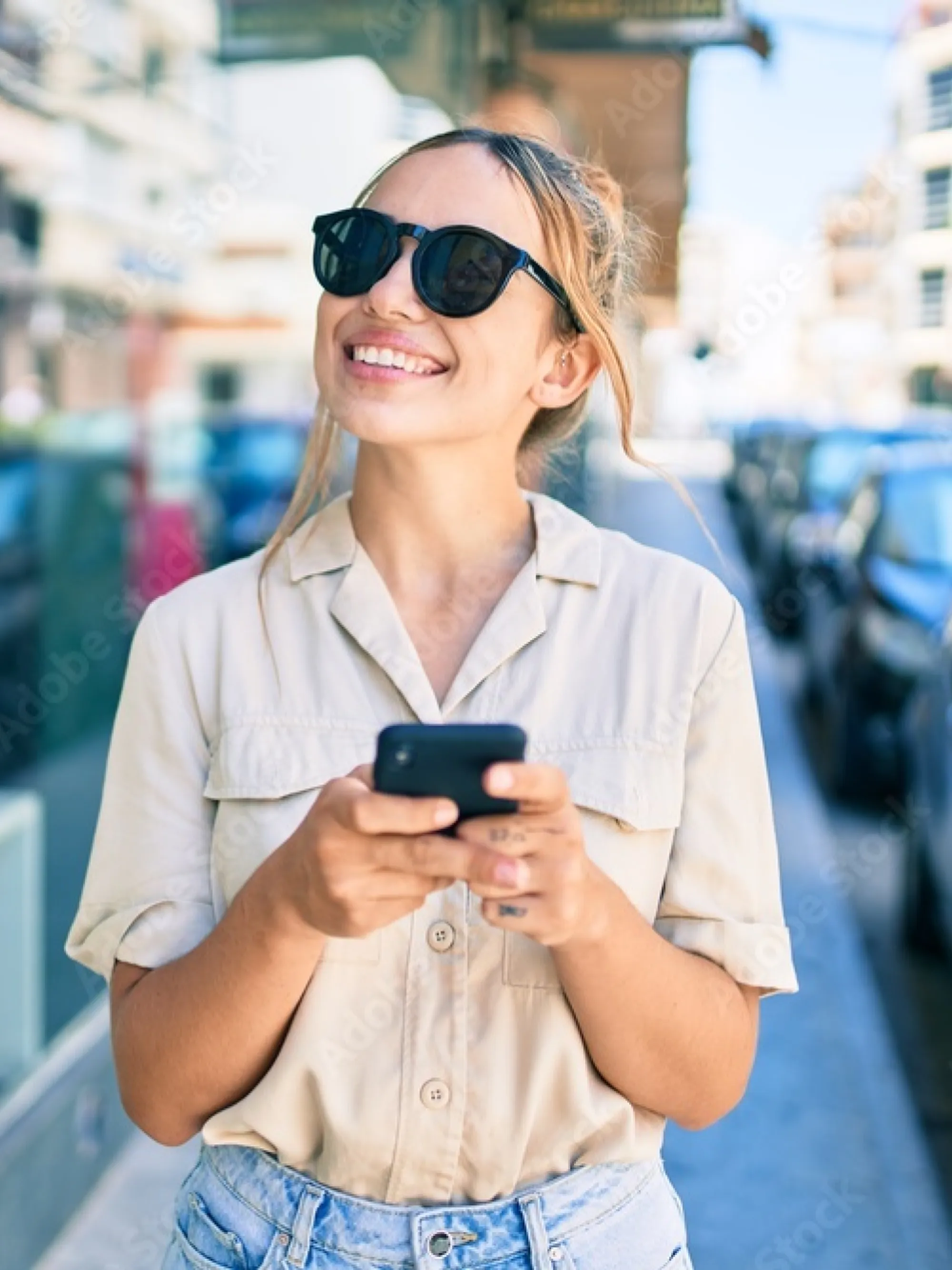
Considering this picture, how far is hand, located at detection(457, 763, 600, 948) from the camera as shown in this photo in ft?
3.77

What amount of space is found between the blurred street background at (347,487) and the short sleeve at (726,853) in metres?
0.21

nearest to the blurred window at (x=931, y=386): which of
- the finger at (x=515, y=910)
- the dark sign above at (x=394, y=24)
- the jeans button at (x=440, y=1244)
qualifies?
the dark sign above at (x=394, y=24)

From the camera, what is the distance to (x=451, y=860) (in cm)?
115

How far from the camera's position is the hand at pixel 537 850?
115 centimetres

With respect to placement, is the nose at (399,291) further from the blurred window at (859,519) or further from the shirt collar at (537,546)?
the blurred window at (859,519)

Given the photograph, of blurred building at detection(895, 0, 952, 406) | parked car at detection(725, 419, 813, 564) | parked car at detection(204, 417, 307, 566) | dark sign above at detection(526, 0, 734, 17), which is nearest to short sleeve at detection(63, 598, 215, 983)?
dark sign above at detection(526, 0, 734, 17)

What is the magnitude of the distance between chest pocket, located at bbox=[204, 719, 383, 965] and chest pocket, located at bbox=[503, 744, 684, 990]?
0.14 m

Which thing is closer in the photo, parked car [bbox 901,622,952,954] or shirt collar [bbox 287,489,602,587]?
shirt collar [bbox 287,489,602,587]

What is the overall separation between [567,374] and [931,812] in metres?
4.02

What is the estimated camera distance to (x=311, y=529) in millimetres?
1591

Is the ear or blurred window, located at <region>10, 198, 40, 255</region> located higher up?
blurred window, located at <region>10, 198, 40, 255</region>

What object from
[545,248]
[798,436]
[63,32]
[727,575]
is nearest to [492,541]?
[545,248]

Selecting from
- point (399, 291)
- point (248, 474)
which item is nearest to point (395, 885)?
point (399, 291)

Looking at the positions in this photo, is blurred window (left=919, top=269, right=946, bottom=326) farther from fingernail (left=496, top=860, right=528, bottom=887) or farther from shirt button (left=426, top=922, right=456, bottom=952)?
fingernail (left=496, top=860, right=528, bottom=887)
